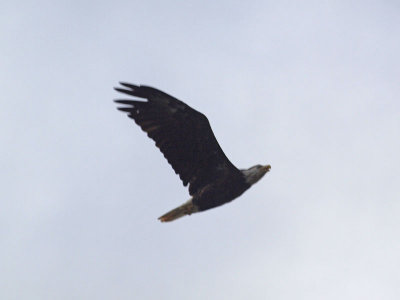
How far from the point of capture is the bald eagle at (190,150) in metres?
10.4

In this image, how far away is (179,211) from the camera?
10430 millimetres

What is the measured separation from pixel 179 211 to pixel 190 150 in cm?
161

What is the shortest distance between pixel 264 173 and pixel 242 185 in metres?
0.62

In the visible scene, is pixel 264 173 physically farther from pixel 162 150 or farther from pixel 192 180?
pixel 162 150

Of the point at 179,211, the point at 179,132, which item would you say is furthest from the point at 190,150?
the point at 179,211

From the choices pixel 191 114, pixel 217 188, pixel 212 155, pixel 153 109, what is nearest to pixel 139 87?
pixel 153 109

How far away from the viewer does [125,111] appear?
10633 mm

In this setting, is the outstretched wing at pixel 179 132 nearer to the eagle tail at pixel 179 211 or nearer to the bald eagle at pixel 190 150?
the bald eagle at pixel 190 150

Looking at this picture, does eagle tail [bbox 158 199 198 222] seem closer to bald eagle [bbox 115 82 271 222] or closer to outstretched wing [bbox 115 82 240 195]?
bald eagle [bbox 115 82 271 222]

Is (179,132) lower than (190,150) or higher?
higher

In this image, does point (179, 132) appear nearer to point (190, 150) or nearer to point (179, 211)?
point (190, 150)

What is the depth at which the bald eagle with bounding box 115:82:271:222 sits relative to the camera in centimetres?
1043

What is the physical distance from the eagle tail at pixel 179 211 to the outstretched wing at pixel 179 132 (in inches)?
19.3

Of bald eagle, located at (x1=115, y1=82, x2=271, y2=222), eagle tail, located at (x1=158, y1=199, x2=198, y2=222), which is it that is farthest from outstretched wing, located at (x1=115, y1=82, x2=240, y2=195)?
eagle tail, located at (x1=158, y1=199, x2=198, y2=222)
